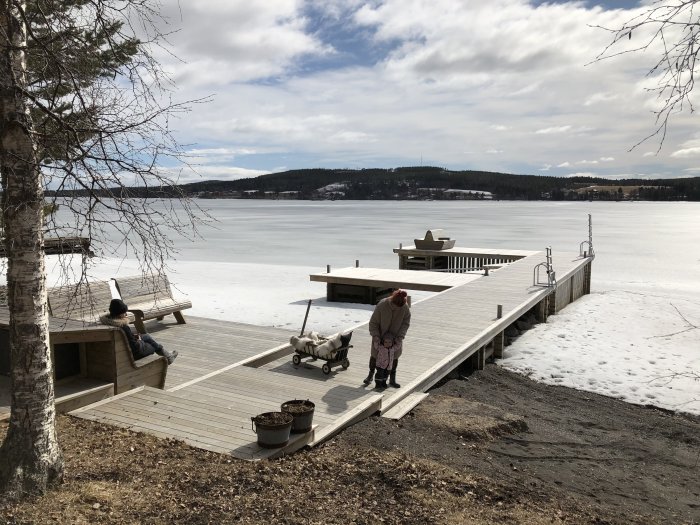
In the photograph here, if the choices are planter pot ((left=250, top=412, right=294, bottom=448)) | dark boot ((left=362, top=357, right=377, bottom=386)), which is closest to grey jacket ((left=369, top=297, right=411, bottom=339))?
dark boot ((left=362, top=357, right=377, bottom=386))

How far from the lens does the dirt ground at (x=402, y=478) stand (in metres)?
3.63

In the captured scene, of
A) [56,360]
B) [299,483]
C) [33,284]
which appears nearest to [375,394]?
[299,483]

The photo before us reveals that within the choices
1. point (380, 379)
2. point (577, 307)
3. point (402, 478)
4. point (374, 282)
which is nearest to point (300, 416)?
point (402, 478)

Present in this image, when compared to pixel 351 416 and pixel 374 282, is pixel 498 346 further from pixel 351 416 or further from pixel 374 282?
pixel 351 416

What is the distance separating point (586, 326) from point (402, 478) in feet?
35.6

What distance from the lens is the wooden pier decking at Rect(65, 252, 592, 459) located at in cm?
504

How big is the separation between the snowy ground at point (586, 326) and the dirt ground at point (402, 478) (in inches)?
41.4

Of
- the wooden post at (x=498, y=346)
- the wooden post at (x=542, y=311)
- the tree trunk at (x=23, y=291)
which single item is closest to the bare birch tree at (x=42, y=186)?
the tree trunk at (x=23, y=291)

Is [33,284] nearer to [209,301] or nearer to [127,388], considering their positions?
[127,388]

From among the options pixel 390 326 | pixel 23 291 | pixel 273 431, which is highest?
pixel 23 291

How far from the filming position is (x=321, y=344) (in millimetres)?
7141

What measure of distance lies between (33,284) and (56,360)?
2.57 metres

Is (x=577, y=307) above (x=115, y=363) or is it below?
below

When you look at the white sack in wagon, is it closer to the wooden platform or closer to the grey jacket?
the grey jacket
